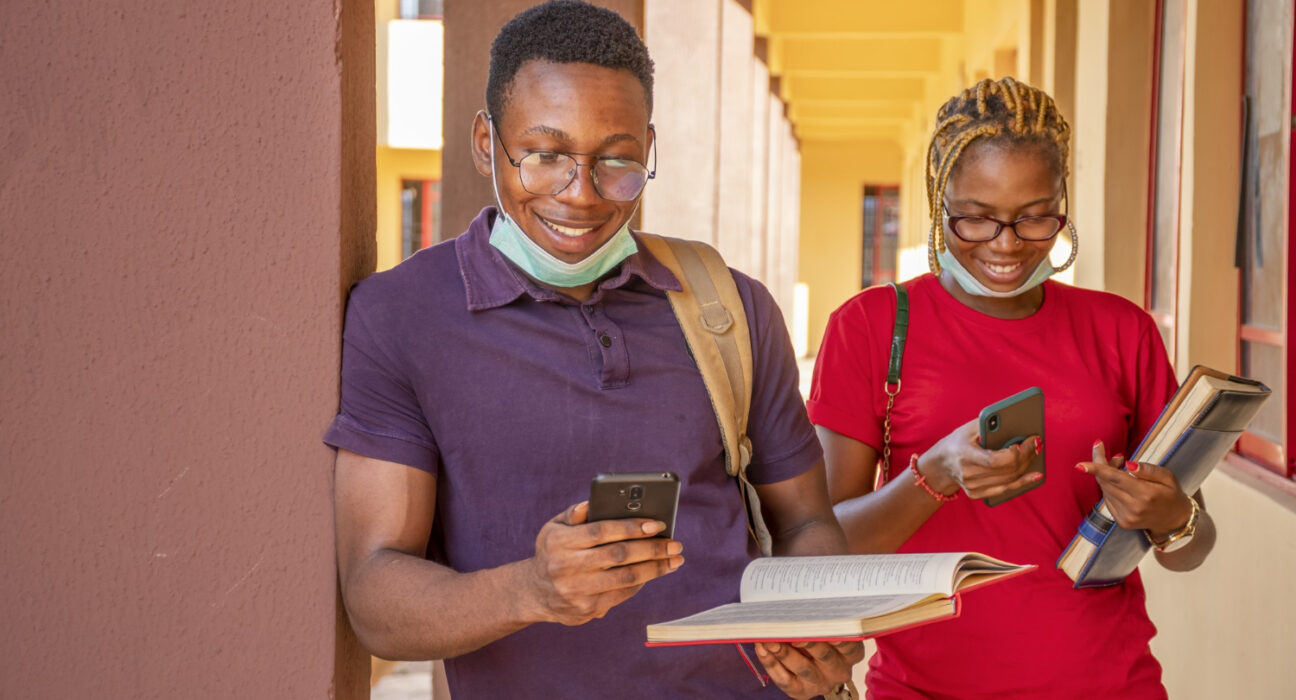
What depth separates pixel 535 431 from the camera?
74.6 inches

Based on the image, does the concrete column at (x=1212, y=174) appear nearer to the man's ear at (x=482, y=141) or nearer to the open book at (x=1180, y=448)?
the open book at (x=1180, y=448)

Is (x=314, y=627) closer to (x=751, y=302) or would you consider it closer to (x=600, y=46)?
(x=751, y=302)

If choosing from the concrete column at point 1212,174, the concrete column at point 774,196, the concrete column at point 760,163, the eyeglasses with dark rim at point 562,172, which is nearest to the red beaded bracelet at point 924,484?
the eyeglasses with dark rim at point 562,172

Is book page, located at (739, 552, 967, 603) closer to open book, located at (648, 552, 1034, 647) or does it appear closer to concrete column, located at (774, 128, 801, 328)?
open book, located at (648, 552, 1034, 647)

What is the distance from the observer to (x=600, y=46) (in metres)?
2.00

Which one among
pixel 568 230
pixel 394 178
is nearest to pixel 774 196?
pixel 394 178

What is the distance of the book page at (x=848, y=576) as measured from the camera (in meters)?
1.76

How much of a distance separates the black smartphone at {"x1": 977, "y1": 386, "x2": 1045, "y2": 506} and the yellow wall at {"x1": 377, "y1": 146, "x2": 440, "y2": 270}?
17078 millimetres

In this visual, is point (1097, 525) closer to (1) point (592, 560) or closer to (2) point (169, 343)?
(1) point (592, 560)

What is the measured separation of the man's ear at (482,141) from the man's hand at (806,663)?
880 millimetres

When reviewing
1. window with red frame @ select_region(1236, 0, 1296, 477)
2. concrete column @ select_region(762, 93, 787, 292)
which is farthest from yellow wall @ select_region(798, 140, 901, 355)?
window with red frame @ select_region(1236, 0, 1296, 477)

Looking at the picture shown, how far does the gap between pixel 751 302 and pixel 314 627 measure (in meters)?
0.88

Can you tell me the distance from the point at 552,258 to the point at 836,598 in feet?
2.21

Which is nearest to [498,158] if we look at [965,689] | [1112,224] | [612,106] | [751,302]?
[612,106]
